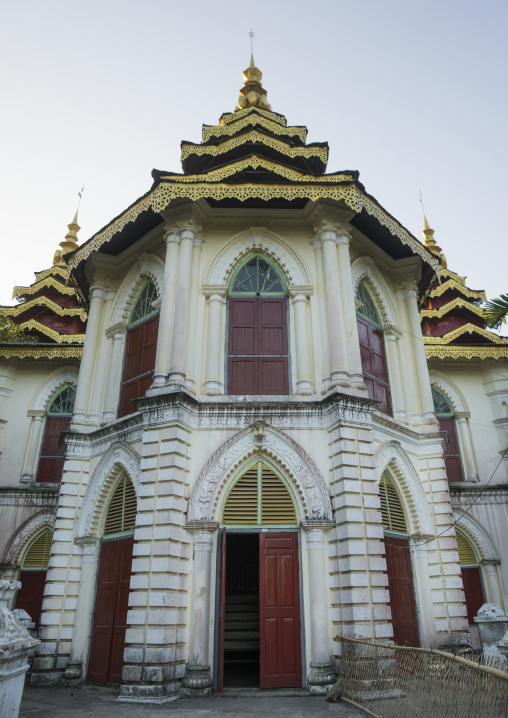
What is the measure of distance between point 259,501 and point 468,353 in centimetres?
1117

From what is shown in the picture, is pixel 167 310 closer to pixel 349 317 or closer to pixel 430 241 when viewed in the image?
pixel 349 317

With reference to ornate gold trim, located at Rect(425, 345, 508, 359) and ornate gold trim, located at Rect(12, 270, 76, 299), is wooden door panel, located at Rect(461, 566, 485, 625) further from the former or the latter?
ornate gold trim, located at Rect(12, 270, 76, 299)

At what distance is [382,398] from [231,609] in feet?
21.8

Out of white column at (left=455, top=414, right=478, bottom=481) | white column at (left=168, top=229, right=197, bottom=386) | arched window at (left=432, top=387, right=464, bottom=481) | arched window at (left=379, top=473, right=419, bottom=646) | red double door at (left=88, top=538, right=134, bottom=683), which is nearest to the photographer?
red double door at (left=88, top=538, right=134, bottom=683)

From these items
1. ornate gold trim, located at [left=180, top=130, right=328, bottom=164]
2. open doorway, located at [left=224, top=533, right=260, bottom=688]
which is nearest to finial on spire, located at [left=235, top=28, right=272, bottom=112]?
ornate gold trim, located at [left=180, top=130, right=328, bottom=164]

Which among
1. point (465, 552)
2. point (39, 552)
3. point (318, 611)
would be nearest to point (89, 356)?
point (39, 552)

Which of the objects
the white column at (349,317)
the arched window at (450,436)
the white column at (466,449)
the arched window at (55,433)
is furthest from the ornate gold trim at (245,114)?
the white column at (466,449)

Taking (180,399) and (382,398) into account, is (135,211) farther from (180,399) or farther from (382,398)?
(382,398)

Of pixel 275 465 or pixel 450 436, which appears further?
pixel 450 436

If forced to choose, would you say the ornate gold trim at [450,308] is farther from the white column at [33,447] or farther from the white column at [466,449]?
the white column at [33,447]

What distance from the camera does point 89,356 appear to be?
42.7 ft

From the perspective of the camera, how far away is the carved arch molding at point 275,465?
9.31 meters

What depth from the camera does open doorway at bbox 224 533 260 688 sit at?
1086 centimetres

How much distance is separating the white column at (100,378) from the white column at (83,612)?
2848 millimetres
